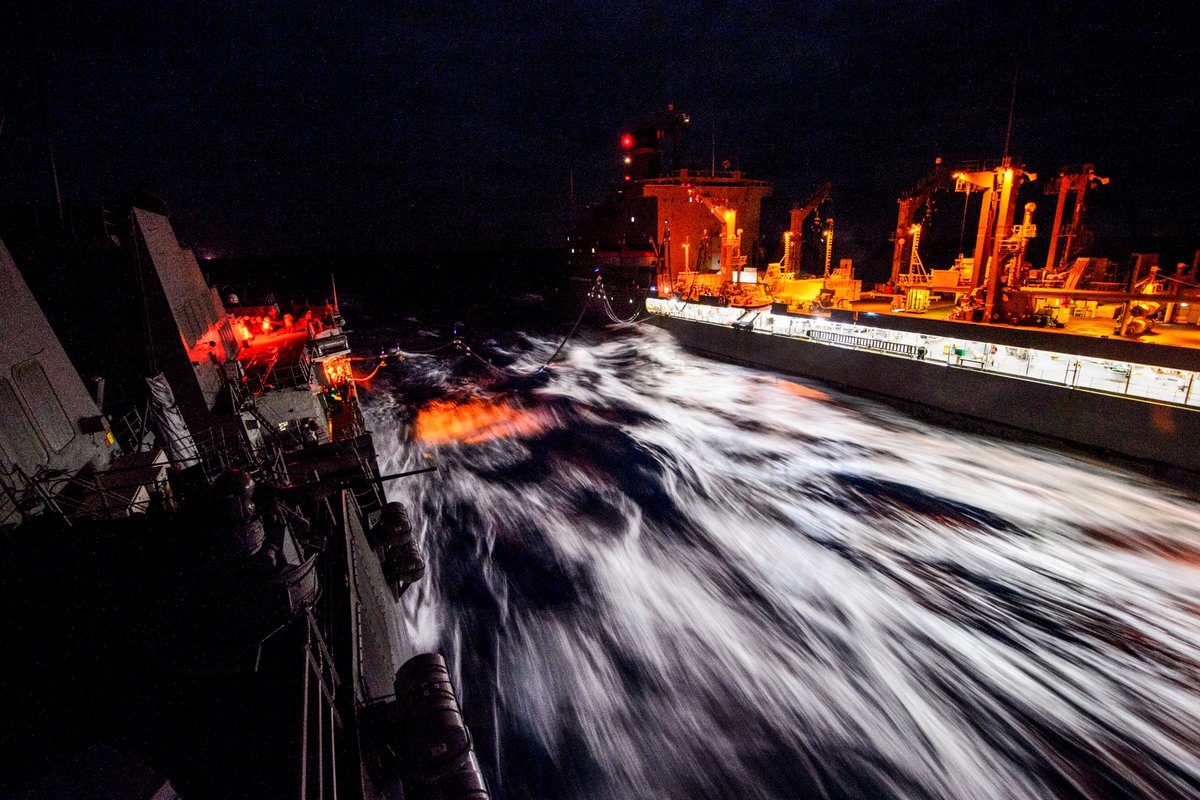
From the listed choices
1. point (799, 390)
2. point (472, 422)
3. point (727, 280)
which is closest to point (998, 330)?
point (799, 390)

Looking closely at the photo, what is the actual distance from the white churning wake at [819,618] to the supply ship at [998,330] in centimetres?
166

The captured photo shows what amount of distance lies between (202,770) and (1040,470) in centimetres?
2055

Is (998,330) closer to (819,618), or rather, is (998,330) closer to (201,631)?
(819,618)

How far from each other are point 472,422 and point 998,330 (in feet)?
72.7

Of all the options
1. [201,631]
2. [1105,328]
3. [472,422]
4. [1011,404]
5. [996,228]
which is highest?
[996,228]

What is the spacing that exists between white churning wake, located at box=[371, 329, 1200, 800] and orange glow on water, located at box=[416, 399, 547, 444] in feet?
9.20

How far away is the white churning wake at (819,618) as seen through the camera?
7.53 m

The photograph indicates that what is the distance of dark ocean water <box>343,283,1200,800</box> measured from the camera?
24.7 ft

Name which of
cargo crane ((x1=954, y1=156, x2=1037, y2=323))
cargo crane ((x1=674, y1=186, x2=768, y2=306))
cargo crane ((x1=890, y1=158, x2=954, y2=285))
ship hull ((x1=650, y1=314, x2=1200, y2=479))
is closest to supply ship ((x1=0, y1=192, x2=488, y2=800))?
ship hull ((x1=650, y1=314, x2=1200, y2=479))

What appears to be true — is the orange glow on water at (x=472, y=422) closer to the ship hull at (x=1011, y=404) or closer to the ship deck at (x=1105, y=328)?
the ship hull at (x=1011, y=404)

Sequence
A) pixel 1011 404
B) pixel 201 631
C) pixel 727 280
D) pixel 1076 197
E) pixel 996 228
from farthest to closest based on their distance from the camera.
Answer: pixel 727 280 < pixel 1076 197 < pixel 996 228 < pixel 1011 404 < pixel 201 631

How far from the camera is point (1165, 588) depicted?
10797 millimetres

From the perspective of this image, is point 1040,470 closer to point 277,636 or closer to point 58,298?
point 277,636

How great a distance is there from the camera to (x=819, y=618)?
34.2ft
